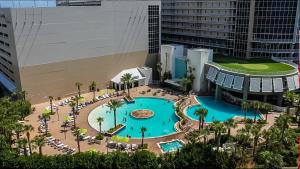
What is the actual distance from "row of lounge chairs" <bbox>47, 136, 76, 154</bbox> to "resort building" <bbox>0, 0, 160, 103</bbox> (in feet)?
67.5

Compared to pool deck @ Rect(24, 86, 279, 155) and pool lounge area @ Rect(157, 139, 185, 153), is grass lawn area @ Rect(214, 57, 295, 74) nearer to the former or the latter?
pool deck @ Rect(24, 86, 279, 155)

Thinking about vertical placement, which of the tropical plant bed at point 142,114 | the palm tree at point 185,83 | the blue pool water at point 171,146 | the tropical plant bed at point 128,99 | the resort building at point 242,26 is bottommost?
the blue pool water at point 171,146

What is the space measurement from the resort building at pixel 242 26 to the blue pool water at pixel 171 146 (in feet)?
139

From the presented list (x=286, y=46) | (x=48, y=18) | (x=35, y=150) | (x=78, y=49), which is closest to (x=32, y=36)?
(x=48, y=18)

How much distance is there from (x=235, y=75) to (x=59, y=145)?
40688 mm

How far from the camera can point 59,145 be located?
1955 inches

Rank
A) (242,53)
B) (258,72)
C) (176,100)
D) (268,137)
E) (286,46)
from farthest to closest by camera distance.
Result: 1. (242,53)
2. (286,46)
3. (176,100)
4. (258,72)
5. (268,137)

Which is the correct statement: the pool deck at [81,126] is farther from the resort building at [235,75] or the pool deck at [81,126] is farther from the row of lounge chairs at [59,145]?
the resort building at [235,75]

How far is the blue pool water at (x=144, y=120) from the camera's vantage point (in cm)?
5612

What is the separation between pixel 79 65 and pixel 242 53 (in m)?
46.0

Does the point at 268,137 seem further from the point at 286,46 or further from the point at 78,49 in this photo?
the point at 78,49

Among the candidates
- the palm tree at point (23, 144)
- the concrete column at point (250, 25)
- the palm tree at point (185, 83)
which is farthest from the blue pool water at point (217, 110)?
the palm tree at point (23, 144)

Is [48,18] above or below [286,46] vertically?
above

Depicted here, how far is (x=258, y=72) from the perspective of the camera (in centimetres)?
6412
